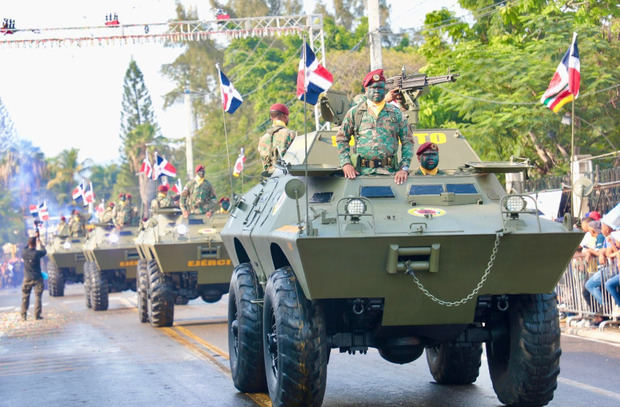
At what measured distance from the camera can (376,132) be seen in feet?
28.2

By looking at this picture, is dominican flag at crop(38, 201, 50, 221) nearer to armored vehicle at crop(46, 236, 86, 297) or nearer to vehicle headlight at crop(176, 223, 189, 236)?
armored vehicle at crop(46, 236, 86, 297)

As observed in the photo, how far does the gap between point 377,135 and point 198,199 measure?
10256mm

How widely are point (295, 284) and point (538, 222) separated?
1781 millimetres

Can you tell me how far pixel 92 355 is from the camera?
13.4m

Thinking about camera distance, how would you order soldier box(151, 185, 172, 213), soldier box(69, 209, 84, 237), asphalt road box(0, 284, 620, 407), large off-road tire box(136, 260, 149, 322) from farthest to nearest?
soldier box(69, 209, 84, 237)
soldier box(151, 185, 172, 213)
large off-road tire box(136, 260, 149, 322)
asphalt road box(0, 284, 620, 407)

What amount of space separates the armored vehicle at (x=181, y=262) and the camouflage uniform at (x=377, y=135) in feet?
28.0

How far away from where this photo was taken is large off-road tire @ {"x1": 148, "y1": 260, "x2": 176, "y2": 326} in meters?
17.2

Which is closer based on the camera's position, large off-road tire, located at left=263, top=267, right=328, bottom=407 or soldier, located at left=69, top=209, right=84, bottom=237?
large off-road tire, located at left=263, top=267, right=328, bottom=407

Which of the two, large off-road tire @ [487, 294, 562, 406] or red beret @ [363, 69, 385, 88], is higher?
red beret @ [363, 69, 385, 88]

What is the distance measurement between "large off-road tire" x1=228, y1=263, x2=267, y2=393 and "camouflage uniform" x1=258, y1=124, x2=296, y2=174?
247 cm

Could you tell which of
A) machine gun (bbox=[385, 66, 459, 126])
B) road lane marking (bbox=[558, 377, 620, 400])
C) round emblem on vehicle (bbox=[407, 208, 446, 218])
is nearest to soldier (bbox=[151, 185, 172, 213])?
machine gun (bbox=[385, 66, 459, 126])

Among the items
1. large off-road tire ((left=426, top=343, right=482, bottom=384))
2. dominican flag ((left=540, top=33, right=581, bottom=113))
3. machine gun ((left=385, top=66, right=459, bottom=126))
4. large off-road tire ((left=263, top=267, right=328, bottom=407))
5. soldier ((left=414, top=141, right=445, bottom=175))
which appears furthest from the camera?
dominican flag ((left=540, top=33, right=581, bottom=113))

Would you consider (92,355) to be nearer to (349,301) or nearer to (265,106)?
(349,301)

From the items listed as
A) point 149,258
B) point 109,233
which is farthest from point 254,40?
point 149,258
